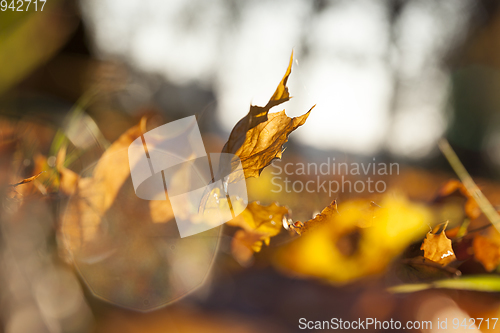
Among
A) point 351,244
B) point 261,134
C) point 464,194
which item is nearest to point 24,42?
point 261,134

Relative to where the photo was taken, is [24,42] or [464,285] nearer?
[464,285]

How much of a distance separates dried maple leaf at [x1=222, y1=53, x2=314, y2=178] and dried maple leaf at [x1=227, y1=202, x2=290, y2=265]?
4cm

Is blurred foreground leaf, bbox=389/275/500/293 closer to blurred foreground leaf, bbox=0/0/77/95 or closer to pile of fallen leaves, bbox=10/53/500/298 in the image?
pile of fallen leaves, bbox=10/53/500/298

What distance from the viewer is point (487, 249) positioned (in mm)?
324

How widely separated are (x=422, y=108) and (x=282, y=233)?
10.3 feet

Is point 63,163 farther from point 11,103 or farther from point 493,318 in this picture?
point 493,318

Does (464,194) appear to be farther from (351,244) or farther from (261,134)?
(261,134)

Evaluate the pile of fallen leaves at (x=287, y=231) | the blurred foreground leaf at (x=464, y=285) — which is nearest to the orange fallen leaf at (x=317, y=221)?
the pile of fallen leaves at (x=287, y=231)

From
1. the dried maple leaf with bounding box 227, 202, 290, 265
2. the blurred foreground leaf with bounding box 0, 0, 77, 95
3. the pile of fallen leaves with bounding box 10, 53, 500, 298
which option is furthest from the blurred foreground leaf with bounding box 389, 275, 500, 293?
the blurred foreground leaf with bounding box 0, 0, 77, 95

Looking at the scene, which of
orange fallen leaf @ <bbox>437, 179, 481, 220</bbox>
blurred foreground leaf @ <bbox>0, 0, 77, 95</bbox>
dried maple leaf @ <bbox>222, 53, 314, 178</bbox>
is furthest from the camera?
blurred foreground leaf @ <bbox>0, 0, 77, 95</bbox>

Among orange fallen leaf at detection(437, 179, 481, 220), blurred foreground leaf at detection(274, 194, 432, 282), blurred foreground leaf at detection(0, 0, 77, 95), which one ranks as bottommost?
orange fallen leaf at detection(437, 179, 481, 220)

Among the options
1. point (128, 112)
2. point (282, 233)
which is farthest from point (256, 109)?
point (128, 112)

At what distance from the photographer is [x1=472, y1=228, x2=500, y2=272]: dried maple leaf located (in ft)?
1.04

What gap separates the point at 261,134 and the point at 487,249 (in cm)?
31
